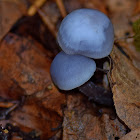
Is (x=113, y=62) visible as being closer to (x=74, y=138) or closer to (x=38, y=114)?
(x=74, y=138)

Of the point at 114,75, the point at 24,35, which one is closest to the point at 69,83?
the point at 114,75

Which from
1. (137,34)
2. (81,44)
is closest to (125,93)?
(81,44)

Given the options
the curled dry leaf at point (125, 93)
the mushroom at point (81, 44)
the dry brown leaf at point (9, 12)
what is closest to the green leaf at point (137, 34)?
the curled dry leaf at point (125, 93)

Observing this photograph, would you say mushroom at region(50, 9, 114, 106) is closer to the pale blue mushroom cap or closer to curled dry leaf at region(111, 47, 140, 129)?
the pale blue mushroom cap

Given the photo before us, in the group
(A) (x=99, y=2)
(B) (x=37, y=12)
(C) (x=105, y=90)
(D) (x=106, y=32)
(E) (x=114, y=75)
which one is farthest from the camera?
(A) (x=99, y=2)

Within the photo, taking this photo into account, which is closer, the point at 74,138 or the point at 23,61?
the point at 74,138

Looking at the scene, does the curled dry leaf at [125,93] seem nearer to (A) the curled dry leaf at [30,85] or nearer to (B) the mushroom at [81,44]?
(B) the mushroom at [81,44]
